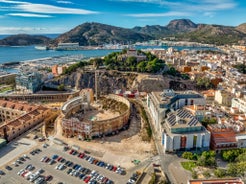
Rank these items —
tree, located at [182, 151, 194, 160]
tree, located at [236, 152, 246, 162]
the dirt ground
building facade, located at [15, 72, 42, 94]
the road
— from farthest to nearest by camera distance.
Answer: building facade, located at [15, 72, 42, 94], the dirt ground, tree, located at [182, 151, 194, 160], tree, located at [236, 152, 246, 162], the road

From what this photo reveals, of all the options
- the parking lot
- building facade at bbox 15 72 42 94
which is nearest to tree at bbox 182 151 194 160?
the parking lot

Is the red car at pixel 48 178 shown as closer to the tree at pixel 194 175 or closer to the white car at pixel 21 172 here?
the white car at pixel 21 172

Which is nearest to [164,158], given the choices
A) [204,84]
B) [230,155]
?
[230,155]

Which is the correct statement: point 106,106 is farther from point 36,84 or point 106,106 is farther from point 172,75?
point 172,75

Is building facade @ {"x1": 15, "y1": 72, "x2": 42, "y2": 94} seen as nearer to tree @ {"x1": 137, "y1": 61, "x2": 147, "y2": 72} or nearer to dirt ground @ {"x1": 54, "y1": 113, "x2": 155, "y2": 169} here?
dirt ground @ {"x1": 54, "y1": 113, "x2": 155, "y2": 169}

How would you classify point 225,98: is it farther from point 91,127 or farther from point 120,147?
point 91,127

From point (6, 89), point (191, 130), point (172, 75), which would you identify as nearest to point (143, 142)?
point (191, 130)

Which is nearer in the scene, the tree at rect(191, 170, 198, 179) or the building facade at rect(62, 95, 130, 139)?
the tree at rect(191, 170, 198, 179)
